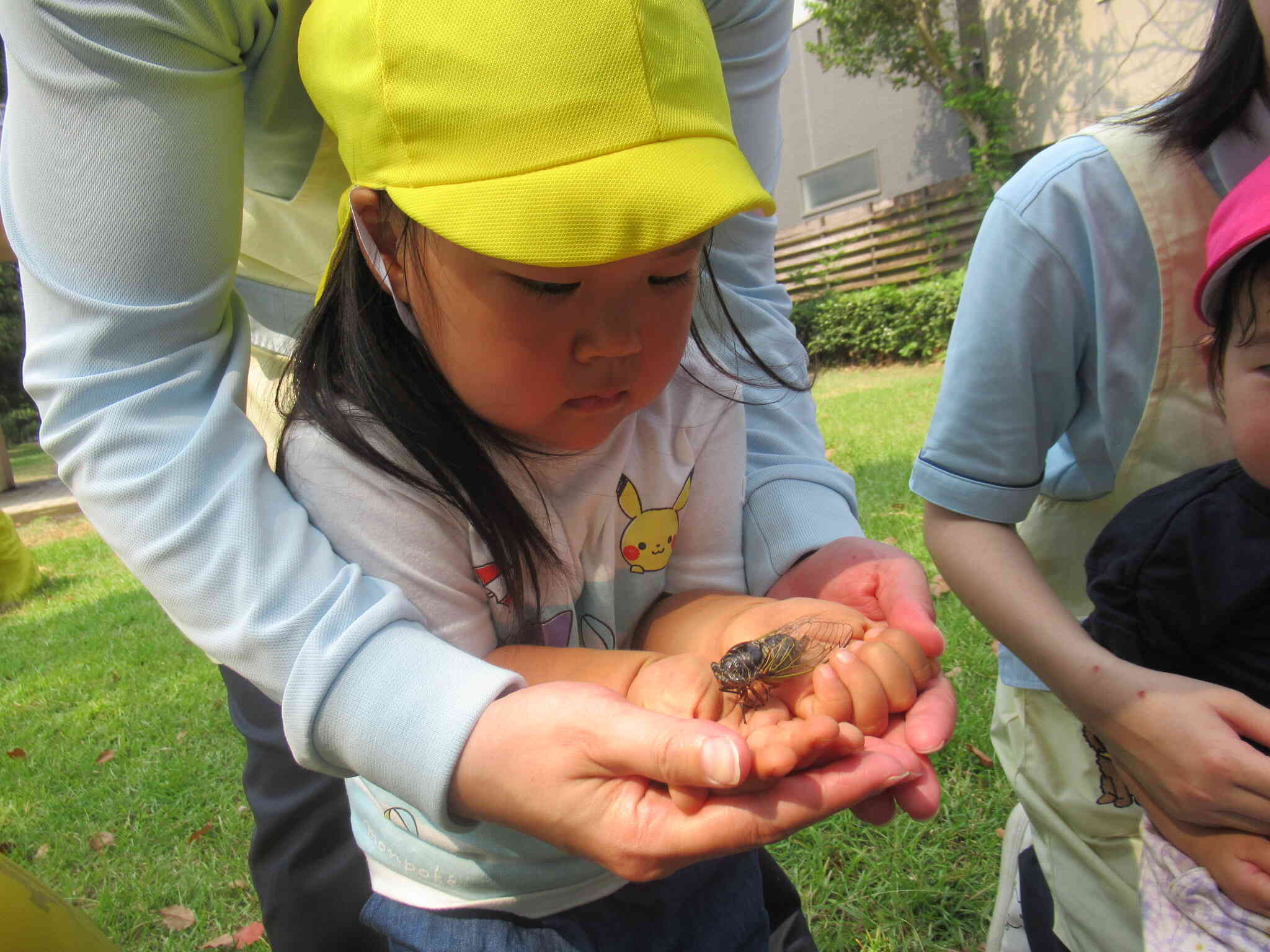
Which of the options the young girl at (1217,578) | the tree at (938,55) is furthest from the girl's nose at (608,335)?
the tree at (938,55)

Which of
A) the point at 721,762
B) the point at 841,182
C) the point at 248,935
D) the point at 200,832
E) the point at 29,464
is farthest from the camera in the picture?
the point at 841,182

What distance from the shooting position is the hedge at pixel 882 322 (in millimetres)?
14062

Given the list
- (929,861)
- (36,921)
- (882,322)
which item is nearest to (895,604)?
(36,921)

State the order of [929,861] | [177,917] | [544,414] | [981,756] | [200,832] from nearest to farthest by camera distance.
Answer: [544,414] → [929,861] → [177,917] → [981,756] → [200,832]

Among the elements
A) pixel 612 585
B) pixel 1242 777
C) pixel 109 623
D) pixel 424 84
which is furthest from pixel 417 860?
pixel 109 623

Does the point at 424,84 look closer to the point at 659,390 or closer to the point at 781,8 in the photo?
the point at 659,390

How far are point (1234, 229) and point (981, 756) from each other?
231 cm

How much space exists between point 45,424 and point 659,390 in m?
0.77

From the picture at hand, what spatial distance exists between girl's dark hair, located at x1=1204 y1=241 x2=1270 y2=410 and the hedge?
40.2ft

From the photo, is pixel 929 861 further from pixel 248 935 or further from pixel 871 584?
pixel 248 935

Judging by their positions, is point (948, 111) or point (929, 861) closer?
point (929, 861)

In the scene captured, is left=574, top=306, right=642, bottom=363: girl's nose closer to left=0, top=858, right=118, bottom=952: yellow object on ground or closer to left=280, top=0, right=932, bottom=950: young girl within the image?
left=280, top=0, right=932, bottom=950: young girl

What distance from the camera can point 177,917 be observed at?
9.82 feet

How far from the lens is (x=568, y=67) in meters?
1.03
